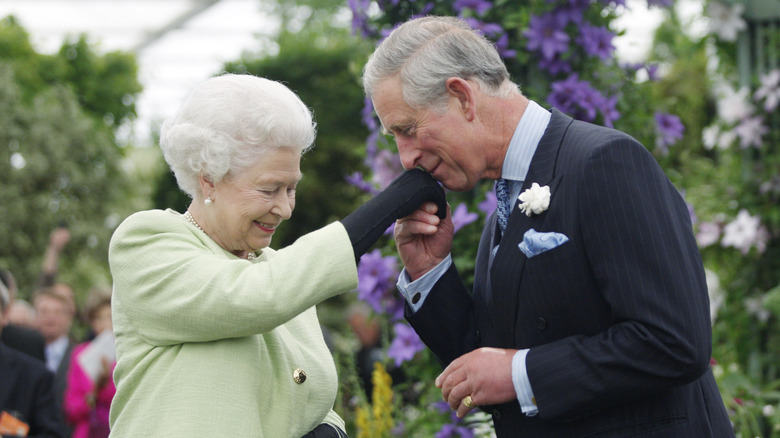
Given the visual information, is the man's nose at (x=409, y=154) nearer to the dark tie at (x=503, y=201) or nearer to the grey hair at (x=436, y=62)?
the grey hair at (x=436, y=62)

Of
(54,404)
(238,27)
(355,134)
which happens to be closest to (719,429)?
(54,404)

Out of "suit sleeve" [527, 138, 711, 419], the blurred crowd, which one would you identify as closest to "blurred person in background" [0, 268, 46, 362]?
the blurred crowd

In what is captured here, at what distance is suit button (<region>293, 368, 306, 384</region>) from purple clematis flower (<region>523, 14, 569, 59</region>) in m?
1.71

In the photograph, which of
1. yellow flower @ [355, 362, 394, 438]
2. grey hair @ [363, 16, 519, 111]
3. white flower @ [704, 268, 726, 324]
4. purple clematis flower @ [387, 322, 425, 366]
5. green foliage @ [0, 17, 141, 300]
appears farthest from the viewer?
green foliage @ [0, 17, 141, 300]

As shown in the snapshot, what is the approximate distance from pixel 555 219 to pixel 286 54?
28.0ft

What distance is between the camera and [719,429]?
193 centimetres

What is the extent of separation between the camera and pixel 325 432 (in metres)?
2.08

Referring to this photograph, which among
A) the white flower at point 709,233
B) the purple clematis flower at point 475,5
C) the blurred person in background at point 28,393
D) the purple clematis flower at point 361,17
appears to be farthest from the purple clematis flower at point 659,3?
the blurred person in background at point 28,393

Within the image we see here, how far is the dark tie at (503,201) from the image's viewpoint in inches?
84.1

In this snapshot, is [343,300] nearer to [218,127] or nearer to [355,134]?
[355,134]

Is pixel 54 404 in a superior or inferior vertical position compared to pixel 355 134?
superior

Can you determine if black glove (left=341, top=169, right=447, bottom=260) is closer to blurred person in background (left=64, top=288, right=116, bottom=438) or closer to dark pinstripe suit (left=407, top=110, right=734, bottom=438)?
dark pinstripe suit (left=407, top=110, right=734, bottom=438)

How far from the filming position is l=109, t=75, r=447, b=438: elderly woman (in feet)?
5.85

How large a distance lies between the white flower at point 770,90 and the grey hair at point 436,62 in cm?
344
